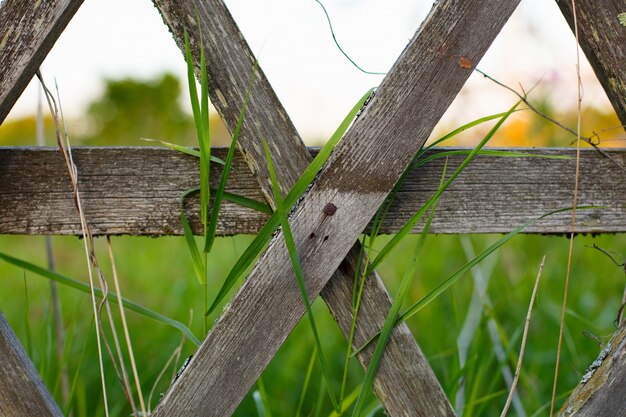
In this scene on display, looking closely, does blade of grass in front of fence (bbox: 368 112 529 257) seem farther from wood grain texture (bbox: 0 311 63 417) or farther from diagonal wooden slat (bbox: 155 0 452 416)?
wood grain texture (bbox: 0 311 63 417)

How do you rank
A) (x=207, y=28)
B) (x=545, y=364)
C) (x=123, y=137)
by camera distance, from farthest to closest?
1. (x=123, y=137)
2. (x=545, y=364)
3. (x=207, y=28)

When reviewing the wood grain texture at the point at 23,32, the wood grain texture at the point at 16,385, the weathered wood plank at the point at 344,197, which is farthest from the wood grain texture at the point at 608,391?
the wood grain texture at the point at 23,32

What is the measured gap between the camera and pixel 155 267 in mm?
2832

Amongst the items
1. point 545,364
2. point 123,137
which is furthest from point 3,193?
point 123,137

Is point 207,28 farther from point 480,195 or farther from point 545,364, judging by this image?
point 545,364

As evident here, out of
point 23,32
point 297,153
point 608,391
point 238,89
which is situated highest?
point 23,32

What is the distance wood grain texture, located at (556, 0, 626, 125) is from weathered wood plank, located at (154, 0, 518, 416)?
0.49 ft

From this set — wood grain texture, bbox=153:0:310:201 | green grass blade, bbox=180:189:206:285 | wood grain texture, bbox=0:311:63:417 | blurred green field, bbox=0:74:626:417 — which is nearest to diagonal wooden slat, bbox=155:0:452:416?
wood grain texture, bbox=153:0:310:201

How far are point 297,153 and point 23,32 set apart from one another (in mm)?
454

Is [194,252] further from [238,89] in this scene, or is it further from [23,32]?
[23,32]

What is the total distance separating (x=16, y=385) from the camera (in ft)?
3.34

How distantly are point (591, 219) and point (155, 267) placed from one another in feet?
6.87

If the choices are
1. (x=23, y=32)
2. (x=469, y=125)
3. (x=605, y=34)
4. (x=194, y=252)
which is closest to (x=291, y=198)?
(x=194, y=252)

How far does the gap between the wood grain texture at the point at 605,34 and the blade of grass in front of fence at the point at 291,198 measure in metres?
0.43
